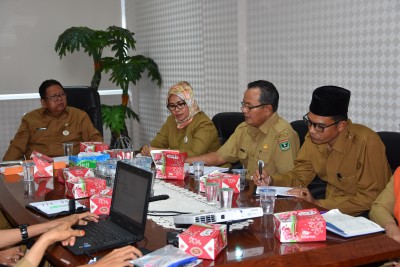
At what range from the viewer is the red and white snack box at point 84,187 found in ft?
9.46

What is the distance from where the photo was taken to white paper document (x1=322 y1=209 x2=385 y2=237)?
212 cm

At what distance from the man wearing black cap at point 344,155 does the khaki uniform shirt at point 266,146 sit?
37 cm

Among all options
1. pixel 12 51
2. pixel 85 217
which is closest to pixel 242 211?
pixel 85 217

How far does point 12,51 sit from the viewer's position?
279 inches

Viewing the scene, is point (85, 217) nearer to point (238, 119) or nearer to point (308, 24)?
point (238, 119)

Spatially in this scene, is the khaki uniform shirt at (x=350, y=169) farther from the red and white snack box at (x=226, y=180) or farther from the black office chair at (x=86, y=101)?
the black office chair at (x=86, y=101)

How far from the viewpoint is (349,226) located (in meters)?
2.19

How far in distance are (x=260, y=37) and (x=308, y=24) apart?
0.67m

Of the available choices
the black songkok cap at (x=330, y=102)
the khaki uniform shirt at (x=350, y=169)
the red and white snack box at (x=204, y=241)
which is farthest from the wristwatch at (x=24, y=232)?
the black songkok cap at (x=330, y=102)

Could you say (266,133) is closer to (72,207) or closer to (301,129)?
(301,129)

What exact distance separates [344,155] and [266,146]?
65 centimetres

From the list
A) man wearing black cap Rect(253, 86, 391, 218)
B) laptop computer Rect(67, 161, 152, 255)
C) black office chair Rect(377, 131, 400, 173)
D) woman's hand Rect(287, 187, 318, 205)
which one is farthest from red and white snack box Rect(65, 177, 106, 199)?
Answer: black office chair Rect(377, 131, 400, 173)

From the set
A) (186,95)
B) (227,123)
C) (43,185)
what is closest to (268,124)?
(227,123)

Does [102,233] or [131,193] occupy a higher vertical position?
[131,193]
